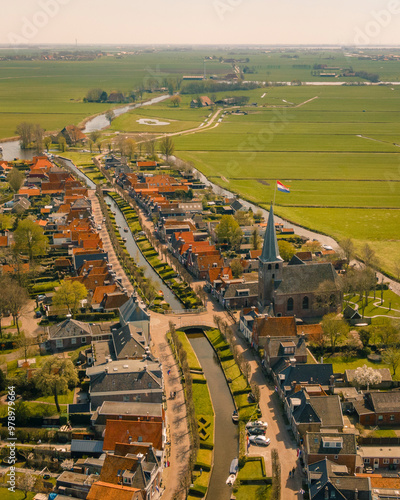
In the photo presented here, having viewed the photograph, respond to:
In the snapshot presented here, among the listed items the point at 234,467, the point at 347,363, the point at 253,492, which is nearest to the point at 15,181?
the point at 347,363

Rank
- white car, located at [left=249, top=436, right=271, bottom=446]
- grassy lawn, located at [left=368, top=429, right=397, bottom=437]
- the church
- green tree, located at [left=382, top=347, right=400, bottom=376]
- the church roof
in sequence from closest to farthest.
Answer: white car, located at [left=249, top=436, right=271, bottom=446], grassy lawn, located at [left=368, top=429, right=397, bottom=437], green tree, located at [left=382, top=347, right=400, bottom=376], the church, the church roof

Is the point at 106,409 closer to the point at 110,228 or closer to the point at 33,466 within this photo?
the point at 33,466

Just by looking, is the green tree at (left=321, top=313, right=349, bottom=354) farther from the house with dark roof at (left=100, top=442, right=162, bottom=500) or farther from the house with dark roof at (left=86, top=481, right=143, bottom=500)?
the house with dark roof at (left=86, top=481, right=143, bottom=500)

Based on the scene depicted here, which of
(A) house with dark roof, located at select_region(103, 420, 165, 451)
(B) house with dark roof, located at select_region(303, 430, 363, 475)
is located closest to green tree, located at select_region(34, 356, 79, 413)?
(A) house with dark roof, located at select_region(103, 420, 165, 451)

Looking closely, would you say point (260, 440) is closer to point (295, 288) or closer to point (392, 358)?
point (392, 358)

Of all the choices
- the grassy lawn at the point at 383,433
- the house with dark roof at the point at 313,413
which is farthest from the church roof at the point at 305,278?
the grassy lawn at the point at 383,433

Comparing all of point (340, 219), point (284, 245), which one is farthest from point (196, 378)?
point (340, 219)
